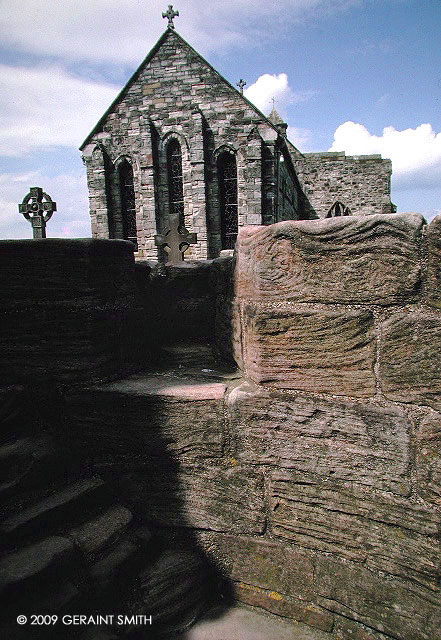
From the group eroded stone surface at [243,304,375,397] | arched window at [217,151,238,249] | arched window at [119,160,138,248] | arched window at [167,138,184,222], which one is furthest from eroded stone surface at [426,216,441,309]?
A: arched window at [119,160,138,248]

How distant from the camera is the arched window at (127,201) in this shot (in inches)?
691

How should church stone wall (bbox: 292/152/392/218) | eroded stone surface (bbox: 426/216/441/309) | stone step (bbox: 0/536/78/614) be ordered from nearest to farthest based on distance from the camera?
stone step (bbox: 0/536/78/614) < eroded stone surface (bbox: 426/216/441/309) < church stone wall (bbox: 292/152/392/218)

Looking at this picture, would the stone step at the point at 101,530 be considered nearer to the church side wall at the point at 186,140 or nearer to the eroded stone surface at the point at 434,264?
the eroded stone surface at the point at 434,264

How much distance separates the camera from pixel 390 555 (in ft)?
4.90

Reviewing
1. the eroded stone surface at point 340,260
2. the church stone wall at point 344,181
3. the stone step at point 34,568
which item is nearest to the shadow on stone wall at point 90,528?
the stone step at point 34,568

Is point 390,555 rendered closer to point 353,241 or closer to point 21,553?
point 353,241

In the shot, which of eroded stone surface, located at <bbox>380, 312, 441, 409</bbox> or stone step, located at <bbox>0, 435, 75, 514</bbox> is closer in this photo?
eroded stone surface, located at <bbox>380, 312, 441, 409</bbox>

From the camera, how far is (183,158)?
656 inches

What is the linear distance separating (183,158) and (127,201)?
3.19 m

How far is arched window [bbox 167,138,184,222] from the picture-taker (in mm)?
17078

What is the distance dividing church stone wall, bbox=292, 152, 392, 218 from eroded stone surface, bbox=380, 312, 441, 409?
74.9ft

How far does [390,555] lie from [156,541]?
0.97 metres

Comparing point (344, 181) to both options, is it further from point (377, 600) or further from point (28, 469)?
point (28, 469)

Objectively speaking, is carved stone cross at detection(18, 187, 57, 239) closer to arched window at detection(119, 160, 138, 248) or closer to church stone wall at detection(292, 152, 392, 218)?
arched window at detection(119, 160, 138, 248)
